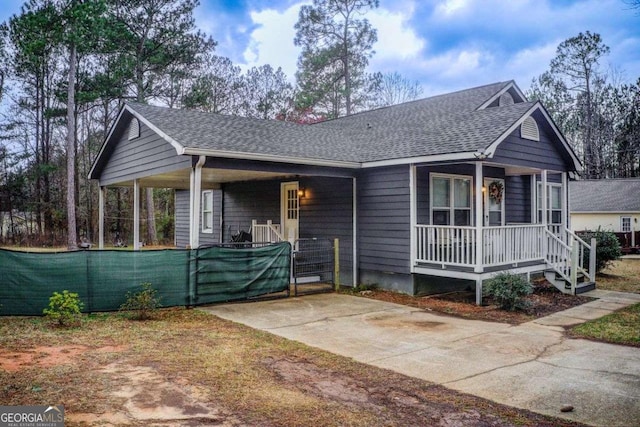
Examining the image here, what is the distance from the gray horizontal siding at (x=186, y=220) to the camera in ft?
53.8

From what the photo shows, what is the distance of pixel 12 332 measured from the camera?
21.2 ft

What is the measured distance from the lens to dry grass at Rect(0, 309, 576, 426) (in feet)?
12.8

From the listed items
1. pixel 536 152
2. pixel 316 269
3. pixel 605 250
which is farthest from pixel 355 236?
pixel 605 250

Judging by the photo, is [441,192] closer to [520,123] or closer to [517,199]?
[520,123]

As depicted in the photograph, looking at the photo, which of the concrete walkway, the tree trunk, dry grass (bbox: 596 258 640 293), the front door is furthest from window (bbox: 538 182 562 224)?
the tree trunk

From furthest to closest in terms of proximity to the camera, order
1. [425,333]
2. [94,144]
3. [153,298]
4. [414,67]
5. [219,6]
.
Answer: [414,67] < [94,144] < [219,6] < [153,298] < [425,333]

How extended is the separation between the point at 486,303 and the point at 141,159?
29.3 feet

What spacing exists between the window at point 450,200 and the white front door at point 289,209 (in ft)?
13.4

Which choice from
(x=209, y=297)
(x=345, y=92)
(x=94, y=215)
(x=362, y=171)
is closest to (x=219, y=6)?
(x=345, y=92)

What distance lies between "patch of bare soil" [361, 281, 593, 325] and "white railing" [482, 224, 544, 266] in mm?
881

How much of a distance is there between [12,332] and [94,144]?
24.6 meters

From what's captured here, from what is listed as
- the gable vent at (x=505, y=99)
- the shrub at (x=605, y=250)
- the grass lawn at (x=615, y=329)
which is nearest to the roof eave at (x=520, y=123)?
the shrub at (x=605, y=250)

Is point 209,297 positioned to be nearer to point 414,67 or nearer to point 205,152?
point 205,152

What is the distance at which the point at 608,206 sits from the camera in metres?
26.0
